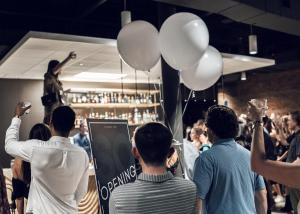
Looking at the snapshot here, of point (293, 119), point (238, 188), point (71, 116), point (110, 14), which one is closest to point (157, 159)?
point (238, 188)

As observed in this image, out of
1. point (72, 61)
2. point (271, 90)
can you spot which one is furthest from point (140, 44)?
point (271, 90)

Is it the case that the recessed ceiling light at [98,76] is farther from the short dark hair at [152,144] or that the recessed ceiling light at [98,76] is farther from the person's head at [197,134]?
the short dark hair at [152,144]

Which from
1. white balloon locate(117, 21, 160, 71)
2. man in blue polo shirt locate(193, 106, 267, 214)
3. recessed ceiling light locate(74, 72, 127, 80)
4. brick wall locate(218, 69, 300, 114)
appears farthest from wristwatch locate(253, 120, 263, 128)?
brick wall locate(218, 69, 300, 114)

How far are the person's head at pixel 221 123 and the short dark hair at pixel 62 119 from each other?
2.63 ft

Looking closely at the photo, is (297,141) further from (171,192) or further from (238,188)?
(171,192)

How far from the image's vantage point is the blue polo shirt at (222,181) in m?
1.97

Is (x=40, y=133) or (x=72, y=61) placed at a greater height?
(x=72, y=61)

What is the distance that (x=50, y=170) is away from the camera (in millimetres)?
2166

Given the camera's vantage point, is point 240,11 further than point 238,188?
Yes

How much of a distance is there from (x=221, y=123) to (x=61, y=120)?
36.0 inches

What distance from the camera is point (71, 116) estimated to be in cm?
225

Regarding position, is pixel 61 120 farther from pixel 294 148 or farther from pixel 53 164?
pixel 294 148

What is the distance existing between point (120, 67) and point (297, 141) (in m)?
4.01

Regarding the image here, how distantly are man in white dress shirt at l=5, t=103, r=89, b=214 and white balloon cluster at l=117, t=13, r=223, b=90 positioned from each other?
1181 millimetres
